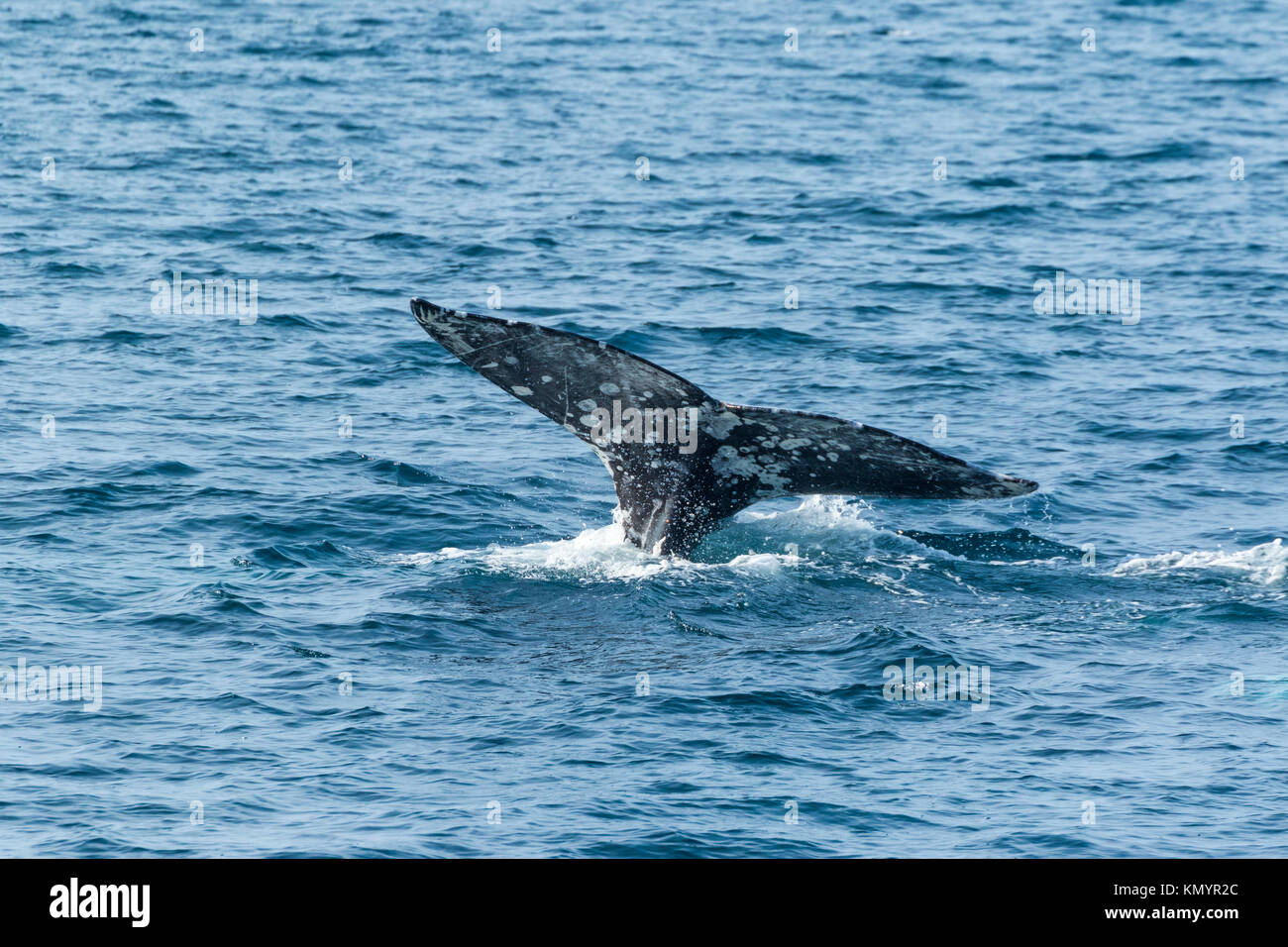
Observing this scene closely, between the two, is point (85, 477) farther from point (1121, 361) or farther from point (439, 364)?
point (1121, 361)

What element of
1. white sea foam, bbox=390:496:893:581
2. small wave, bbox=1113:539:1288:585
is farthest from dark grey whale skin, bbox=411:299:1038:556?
small wave, bbox=1113:539:1288:585

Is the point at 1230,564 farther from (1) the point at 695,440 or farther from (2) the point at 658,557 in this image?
(1) the point at 695,440

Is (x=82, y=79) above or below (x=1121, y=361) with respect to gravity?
above

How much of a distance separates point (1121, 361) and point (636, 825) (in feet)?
52.5

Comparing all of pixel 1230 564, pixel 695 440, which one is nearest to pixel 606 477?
pixel 695 440

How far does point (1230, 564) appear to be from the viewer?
57.2ft

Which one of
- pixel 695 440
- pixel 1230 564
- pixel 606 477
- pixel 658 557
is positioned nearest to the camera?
pixel 695 440

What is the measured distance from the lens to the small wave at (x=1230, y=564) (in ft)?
56.2

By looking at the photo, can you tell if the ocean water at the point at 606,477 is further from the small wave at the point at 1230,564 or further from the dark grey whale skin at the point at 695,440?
the dark grey whale skin at the point at 695,440

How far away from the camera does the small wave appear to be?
17141 mm

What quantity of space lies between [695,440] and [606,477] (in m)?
6.16

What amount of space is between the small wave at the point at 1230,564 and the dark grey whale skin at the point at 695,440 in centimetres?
431

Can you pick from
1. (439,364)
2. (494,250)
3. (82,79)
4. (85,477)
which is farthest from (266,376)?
(82,79)

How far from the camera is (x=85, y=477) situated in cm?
1959
